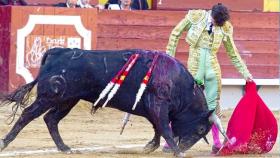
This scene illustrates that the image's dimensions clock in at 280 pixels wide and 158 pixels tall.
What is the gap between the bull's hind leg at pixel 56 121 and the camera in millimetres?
8883

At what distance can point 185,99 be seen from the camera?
8.96 meters

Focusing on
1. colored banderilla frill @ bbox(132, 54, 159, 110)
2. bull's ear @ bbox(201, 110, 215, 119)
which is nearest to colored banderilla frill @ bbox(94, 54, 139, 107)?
colored banderilla frill @ bbox(132, 54, 159, 110)

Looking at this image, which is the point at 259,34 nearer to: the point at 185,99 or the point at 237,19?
the point at 237,19

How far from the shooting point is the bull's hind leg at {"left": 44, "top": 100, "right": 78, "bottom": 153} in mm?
8883

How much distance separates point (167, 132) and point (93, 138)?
185 centimetres

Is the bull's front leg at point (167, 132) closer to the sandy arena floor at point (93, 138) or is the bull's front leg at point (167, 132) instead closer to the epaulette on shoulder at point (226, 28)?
the sandy arena floor at point (93, 138)

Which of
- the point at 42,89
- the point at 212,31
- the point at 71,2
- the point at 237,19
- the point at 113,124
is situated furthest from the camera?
the point at 237,19

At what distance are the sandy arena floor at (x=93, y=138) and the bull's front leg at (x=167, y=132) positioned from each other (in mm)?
249

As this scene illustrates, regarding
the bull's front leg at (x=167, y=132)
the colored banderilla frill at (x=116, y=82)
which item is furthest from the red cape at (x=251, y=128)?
the colored banderilla frill at (x=116, y=82)

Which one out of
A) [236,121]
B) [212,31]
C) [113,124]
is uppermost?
[212,31]

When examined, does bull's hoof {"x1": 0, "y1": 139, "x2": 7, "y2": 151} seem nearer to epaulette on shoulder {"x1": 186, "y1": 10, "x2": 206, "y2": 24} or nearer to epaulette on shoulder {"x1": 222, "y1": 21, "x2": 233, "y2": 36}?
epaulette on shoulder {"x1": 186, "y1": 10, "x2": 206, "y2": 24}

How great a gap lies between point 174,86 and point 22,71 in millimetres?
4042

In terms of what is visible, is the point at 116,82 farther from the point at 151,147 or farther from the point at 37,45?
the point at 37,45

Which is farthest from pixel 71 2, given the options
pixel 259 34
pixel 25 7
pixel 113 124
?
pixel 259 34
